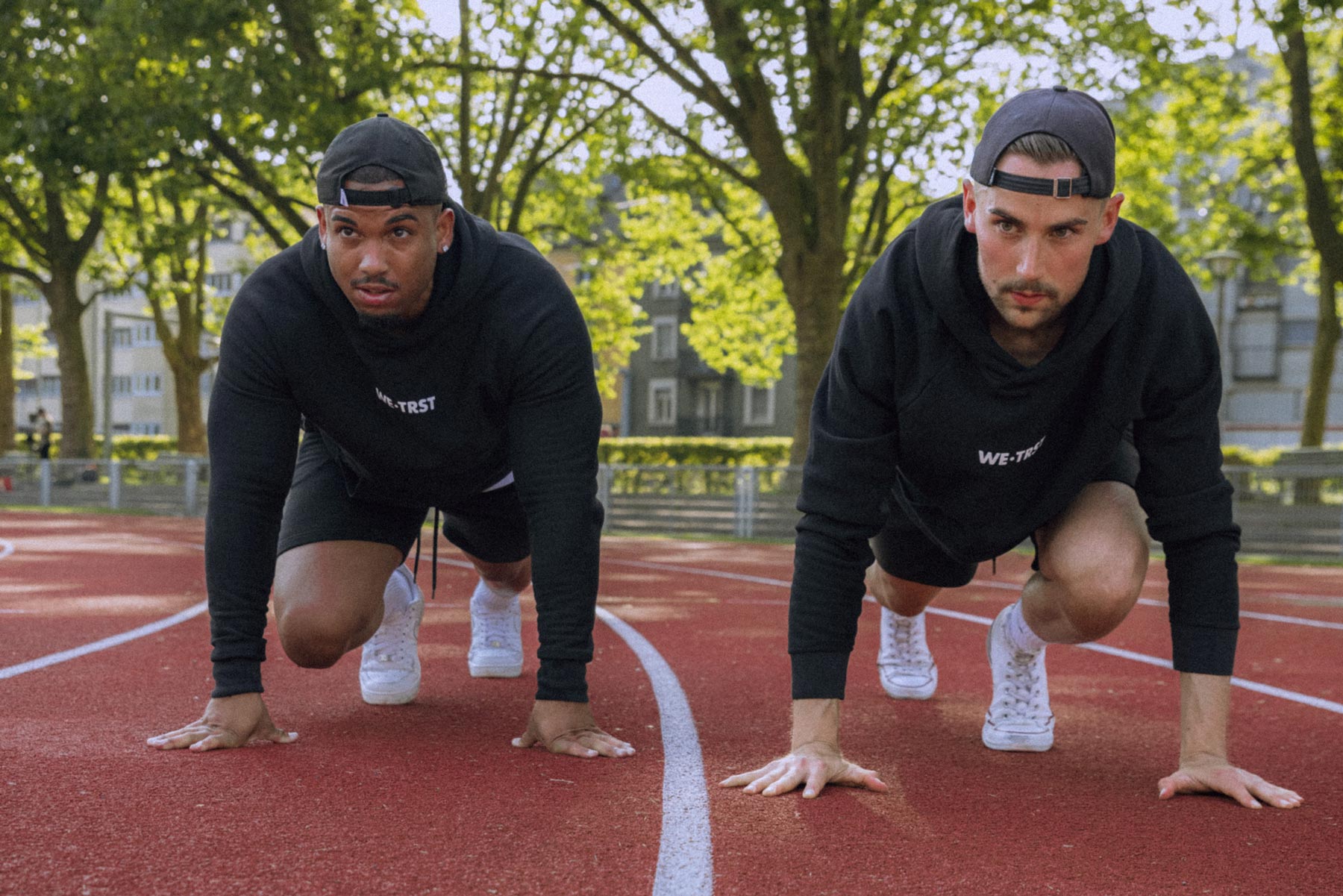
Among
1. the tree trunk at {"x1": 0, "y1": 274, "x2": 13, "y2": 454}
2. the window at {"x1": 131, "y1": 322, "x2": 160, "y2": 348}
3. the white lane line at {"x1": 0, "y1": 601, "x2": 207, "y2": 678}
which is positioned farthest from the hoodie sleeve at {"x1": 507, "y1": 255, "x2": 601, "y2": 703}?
the window at {"x1": 131, "y1": 322, "x2": 160, "y2": 348}

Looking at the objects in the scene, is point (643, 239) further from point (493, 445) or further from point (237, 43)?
point (493, 445)

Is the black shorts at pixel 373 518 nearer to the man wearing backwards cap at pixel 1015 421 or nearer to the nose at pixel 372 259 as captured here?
the nose at pixel 372 259

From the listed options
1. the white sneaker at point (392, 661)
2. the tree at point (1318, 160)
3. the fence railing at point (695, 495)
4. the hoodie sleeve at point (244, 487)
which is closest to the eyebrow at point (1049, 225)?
the hoodie sleeve at point (244, 487)

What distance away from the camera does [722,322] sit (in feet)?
98.5

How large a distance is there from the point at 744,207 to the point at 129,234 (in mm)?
16352

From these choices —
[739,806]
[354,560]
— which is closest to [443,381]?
[354,560]

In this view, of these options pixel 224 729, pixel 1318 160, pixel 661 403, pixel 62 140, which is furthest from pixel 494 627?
pixel 661 403

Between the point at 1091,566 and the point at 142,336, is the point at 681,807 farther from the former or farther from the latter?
the point at 142,336

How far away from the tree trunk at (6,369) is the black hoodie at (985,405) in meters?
32.8

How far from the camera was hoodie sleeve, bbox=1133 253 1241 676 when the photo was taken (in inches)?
129

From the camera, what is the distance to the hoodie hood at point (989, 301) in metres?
3.16

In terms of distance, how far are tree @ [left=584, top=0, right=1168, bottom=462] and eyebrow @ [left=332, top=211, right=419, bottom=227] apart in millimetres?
12700

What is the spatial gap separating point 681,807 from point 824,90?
663 inches

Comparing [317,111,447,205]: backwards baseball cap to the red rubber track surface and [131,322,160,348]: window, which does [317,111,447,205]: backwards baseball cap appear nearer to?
the red rubber track surface
